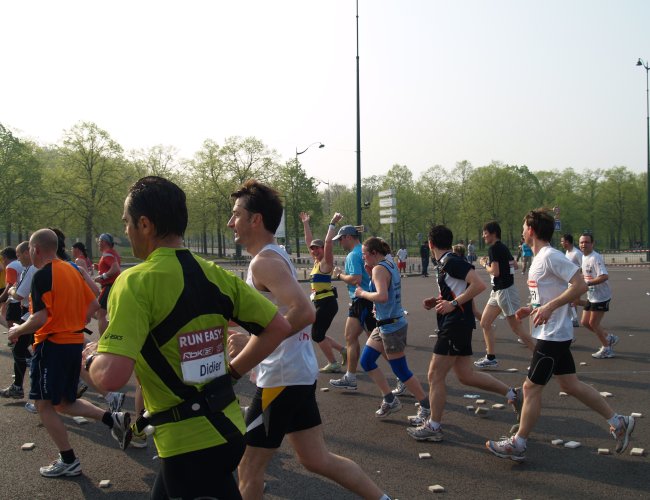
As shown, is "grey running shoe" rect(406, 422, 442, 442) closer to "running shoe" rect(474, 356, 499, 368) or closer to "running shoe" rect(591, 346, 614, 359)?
"running shoe" rect(474, 356, 499, 368)

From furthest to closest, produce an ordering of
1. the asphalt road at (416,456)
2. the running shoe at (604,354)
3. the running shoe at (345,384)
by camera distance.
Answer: the running shoe at (604,354)
the running shoe at (345,384)
the asphalt road at (416,456)

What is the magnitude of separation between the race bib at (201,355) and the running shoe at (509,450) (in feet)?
11.4

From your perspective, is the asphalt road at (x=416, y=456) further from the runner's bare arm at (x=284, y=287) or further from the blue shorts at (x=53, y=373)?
the runner's bare arm at (x=284, y=287)

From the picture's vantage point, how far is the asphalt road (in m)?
4.64

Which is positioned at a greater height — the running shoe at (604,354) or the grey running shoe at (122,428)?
the grey running shoe at (122,428)

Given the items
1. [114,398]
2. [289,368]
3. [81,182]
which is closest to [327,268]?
[114,398]

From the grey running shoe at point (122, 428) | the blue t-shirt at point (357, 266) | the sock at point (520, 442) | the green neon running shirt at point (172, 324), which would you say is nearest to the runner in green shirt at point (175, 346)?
the green neon running shirt at point (172, 324)

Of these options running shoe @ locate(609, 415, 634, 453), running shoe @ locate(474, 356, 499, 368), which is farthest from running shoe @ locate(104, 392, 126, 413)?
running shoe @ locate(474, 356, 499, 368)

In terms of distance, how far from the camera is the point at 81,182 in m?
51.0

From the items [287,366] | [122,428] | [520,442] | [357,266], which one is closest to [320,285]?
[357,266]

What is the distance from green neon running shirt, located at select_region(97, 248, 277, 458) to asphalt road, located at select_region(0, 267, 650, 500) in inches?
96.7

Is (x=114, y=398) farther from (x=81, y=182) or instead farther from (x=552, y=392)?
(x=81, y=182)

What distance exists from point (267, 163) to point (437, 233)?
5358 centimetres

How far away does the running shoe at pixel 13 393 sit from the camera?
7.57 meters
